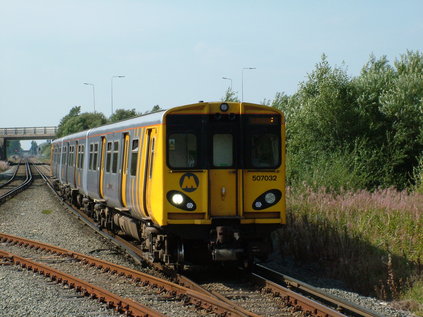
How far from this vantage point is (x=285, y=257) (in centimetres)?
1327

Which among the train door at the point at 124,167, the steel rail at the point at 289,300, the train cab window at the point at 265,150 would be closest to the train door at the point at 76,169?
the train door at the point at 124,167

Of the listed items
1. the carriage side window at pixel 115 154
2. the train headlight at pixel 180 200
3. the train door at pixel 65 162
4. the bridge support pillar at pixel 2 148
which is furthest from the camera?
the bridge support pillar at pixel 2 148

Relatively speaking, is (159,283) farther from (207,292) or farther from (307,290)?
(307,290)

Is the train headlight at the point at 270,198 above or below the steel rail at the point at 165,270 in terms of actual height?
above

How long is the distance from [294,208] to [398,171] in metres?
12.4

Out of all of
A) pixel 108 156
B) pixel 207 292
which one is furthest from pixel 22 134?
pixel 207 292

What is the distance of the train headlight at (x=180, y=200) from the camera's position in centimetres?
1045

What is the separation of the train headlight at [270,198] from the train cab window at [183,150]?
4.09 ft

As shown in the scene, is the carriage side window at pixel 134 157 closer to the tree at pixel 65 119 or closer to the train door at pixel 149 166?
the train door at pixel 149 166

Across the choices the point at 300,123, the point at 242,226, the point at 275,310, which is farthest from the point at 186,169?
the point at 300,123

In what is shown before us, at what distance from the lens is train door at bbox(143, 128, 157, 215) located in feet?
36.7

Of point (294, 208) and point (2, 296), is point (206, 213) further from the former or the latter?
point (294, 208)

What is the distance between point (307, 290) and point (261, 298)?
2.16 ft

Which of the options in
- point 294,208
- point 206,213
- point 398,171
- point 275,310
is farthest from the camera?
point 398,171
